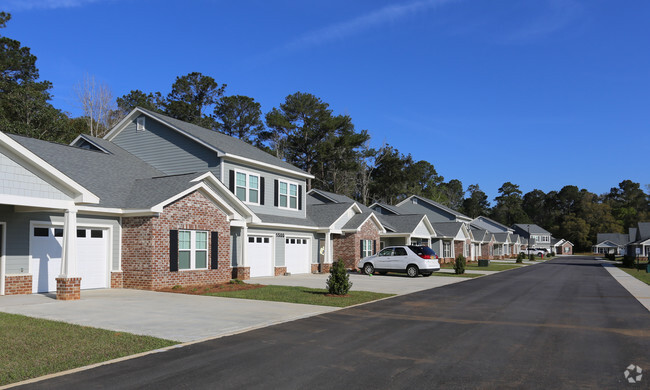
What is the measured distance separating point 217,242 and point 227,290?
304cm

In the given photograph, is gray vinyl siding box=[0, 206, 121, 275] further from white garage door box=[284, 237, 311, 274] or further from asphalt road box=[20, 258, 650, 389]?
white garage door box=[284, 237, 311, 274]

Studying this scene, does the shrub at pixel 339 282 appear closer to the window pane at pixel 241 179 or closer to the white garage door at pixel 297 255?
the window pane at pixel 241 179

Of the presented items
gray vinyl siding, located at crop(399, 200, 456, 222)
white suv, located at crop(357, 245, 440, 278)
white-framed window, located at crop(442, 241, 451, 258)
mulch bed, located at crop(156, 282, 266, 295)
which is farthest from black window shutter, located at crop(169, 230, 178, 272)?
gray vinyl siding, located at crop(399, 200, 456, 222)

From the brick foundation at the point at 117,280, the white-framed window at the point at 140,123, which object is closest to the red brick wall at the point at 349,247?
the white-framed window at the point at 140,123

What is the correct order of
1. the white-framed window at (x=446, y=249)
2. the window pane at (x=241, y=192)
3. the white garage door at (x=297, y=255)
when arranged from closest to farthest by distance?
the window pane at (x=241, y=192) < the white garage door at (x=297, y=255) < the white-framed window at (x=446, y=249)

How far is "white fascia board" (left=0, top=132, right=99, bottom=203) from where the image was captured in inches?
528

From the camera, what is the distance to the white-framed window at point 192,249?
1970 centimetres

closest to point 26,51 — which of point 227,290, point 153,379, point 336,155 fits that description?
point 336,155

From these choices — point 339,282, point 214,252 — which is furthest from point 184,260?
point 339,282

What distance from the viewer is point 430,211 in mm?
61031

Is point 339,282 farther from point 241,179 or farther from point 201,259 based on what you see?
point 241,179

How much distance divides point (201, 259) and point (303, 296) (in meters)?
5.64

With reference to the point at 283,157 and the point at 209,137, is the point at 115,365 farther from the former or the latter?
the point at 283,157

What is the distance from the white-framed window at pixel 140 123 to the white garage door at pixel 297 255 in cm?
1021
